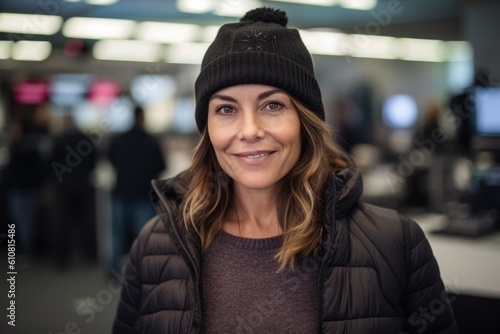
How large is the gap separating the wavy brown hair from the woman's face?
0.21 ft

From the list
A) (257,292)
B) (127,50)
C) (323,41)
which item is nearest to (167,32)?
(127,50)

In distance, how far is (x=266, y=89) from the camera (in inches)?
51.9

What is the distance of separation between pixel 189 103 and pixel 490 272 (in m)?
7.53

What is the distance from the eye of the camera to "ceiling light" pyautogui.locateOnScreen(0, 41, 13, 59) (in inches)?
311

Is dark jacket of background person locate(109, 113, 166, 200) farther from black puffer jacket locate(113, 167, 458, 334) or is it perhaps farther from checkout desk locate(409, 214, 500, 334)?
black puffer jacket locate(113, 167, 458, 334)

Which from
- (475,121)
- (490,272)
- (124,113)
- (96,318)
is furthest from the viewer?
(124,113)

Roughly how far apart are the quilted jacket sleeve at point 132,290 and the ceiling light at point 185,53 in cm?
727

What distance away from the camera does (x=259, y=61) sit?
4.30 feet

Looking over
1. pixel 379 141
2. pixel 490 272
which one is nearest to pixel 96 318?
pixel 490 272

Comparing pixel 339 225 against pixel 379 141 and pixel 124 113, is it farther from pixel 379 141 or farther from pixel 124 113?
pixel 379 141

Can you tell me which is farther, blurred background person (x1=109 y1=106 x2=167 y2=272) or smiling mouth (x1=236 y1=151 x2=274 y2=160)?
blurred background person (x1=109 y1=106 x2=167 y2=272)

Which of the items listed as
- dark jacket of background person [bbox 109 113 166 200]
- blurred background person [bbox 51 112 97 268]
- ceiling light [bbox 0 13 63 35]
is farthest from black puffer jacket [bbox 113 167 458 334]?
ceiling light [bbox 0 13 63 35]

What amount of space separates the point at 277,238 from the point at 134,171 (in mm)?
3463

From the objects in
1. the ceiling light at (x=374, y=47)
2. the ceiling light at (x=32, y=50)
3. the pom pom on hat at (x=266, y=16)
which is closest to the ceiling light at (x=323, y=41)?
the ceiling light at (x=374, y=47)
